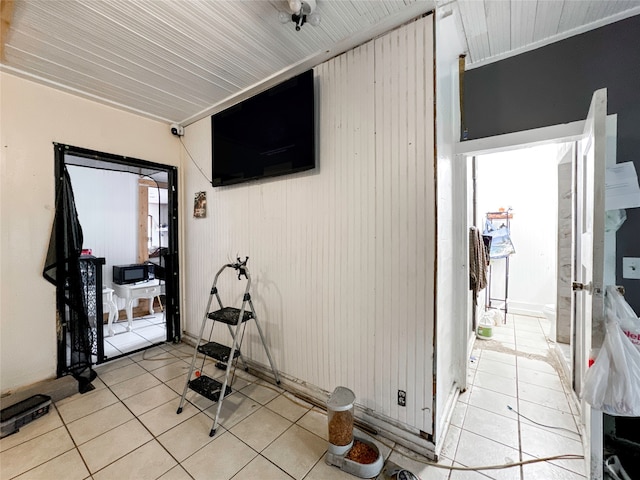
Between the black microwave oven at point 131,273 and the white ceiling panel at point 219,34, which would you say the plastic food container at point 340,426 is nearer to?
the white ceiling panel at point 219,34

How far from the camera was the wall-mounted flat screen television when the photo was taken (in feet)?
6.94

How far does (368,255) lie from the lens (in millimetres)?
1881

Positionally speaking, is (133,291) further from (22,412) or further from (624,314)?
(624,314)

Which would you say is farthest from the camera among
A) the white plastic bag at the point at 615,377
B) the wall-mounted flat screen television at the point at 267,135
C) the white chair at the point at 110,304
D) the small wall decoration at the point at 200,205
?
the white chair at the point at 110,304

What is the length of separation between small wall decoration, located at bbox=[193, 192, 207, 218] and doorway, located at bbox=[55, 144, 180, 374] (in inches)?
14.8

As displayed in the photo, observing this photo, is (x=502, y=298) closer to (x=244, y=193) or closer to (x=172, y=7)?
(x=244, y=193)

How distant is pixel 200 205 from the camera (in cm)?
323

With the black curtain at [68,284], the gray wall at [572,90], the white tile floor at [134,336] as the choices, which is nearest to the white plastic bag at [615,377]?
the gray wall at [572,90]

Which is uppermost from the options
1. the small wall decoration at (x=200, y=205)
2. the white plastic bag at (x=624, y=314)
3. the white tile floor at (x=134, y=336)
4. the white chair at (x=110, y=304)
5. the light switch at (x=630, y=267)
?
the small wall decoration at (x=200, y=205)

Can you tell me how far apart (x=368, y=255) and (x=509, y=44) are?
2.02m

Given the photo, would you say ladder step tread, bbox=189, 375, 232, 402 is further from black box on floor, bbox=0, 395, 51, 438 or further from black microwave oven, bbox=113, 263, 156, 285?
black microwave oven, bbox=113, 263, 156, 285

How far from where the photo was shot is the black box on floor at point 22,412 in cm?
183

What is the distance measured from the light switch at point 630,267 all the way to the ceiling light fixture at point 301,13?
2629 millimetres

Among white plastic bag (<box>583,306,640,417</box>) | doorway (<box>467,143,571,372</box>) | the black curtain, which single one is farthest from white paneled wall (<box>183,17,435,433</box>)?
doorway (<box>467,143,571,372</box>)
